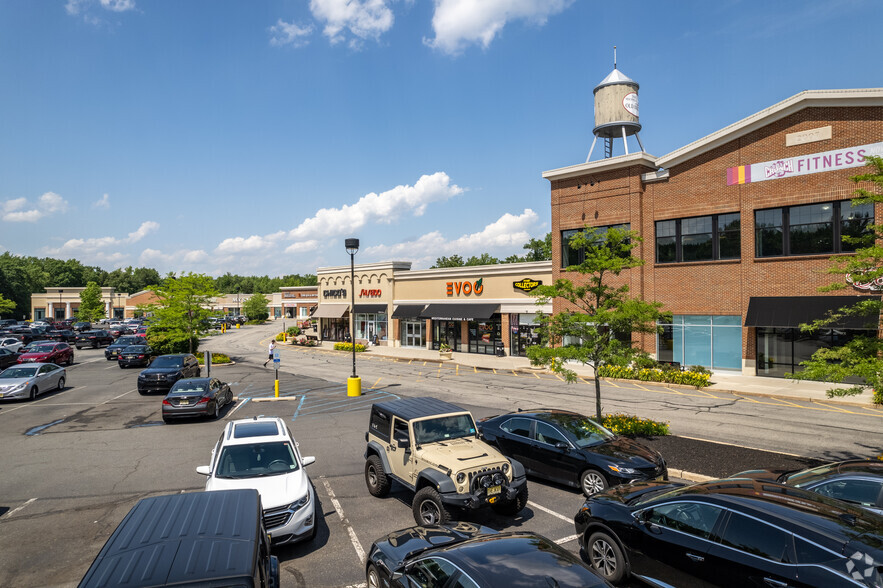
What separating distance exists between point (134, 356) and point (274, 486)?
3019 cm

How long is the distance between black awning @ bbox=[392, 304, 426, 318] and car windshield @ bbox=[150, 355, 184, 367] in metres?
21.9

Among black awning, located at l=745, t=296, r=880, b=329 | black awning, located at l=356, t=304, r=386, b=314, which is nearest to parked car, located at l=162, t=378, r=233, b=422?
black awning, located at l=745, t=296, r=880, b=329

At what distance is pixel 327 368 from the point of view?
114 ft

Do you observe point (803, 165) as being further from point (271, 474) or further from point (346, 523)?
point (271, 474)

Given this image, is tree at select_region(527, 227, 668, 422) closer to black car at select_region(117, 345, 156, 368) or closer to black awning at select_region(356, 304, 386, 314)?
black car at select_region(117, 345, 156, 368)

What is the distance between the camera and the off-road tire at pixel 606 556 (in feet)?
22.4

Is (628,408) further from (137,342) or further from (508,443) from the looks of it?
(137,342)

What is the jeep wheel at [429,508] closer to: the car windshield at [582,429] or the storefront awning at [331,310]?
the car windshield at [582,429]

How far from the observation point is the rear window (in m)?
10.0

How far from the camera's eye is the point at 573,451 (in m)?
10.6

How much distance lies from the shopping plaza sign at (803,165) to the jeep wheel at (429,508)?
25351 millimetres

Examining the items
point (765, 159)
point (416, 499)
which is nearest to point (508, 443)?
point (416, 499)

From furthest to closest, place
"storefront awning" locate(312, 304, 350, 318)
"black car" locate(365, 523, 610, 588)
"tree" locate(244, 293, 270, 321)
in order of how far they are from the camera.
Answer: "tree" locate(244, 293, 270, 321)
"storefront awning" locate(312, 304, 350, 318)
"black car" locate(365, 523, 610, 588)

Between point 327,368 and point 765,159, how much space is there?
28841 millimetres
